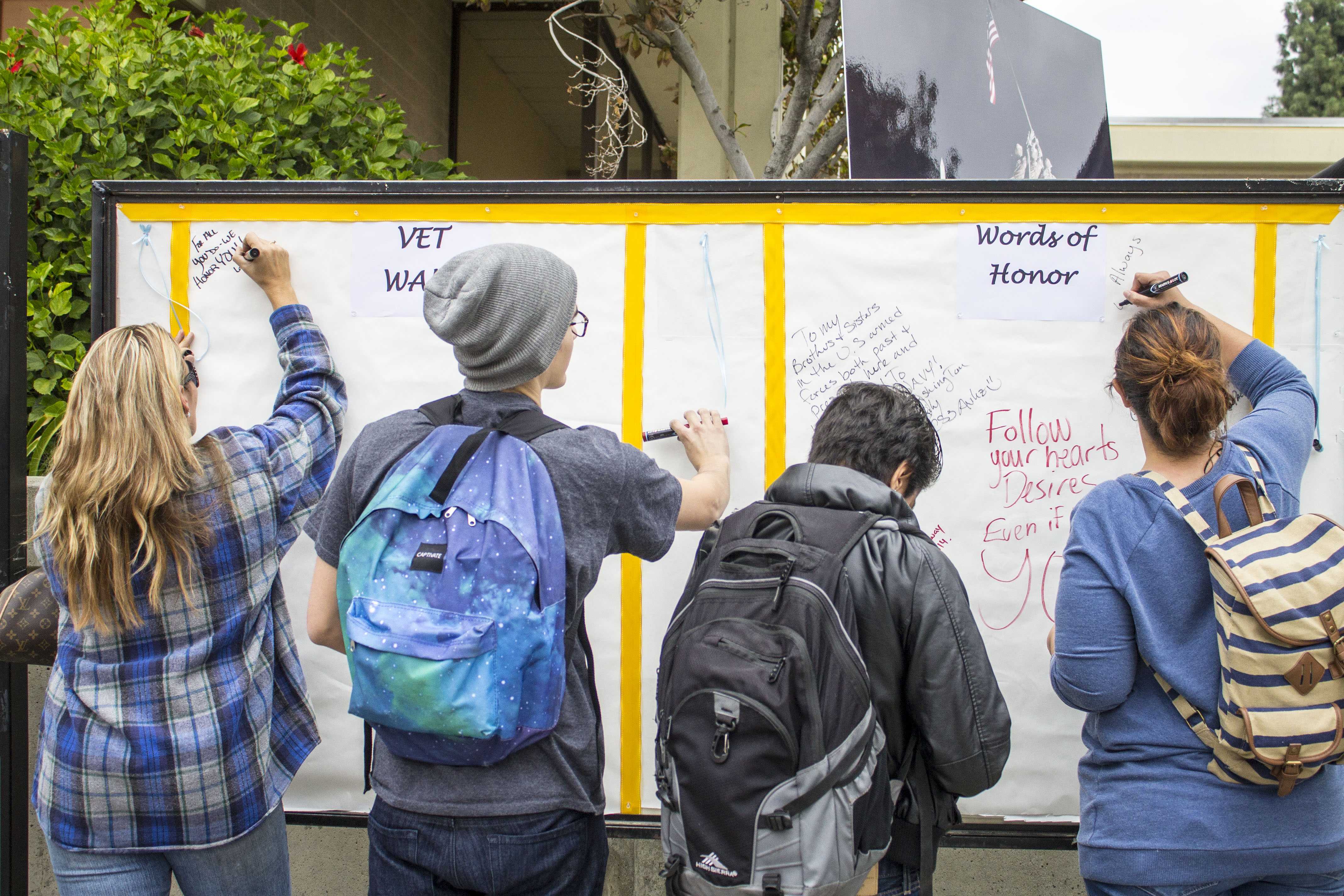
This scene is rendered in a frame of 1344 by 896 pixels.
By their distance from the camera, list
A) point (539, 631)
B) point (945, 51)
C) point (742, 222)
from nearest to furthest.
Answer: point (539, 631) → point (742, 222) → point (945, 51)

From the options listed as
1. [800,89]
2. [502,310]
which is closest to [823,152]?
[800,89]

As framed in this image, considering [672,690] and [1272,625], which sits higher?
[1272,625]

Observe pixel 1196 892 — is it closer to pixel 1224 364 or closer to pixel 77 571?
pixel 1224 364

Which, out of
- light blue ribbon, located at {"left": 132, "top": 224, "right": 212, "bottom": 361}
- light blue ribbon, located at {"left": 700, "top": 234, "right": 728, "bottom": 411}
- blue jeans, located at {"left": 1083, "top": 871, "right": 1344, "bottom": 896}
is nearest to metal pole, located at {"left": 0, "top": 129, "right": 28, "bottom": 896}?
light blue ribbon, located at {"left": 132, "top": 224, "right": 212, "bottom": 361}

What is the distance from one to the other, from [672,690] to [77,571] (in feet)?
3.30

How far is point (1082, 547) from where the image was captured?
1.50 metres

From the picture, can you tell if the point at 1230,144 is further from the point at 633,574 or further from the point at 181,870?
the point at 181,870

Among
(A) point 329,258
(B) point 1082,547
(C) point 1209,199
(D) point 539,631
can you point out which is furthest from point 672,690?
(C) point 1209,199

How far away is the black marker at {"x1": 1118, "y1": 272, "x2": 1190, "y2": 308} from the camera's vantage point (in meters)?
2.10

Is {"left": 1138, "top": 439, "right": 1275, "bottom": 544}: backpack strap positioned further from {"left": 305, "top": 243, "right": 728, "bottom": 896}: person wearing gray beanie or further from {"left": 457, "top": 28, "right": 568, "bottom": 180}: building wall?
{"left": 457, "top": 28, "right": 568, "bottom": 180}: building wall

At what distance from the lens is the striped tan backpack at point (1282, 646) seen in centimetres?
134

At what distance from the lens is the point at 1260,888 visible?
1.50m

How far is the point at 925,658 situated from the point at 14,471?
6.75 ft

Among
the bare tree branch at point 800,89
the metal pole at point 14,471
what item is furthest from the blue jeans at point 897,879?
the bare tree branch at point 800,89
